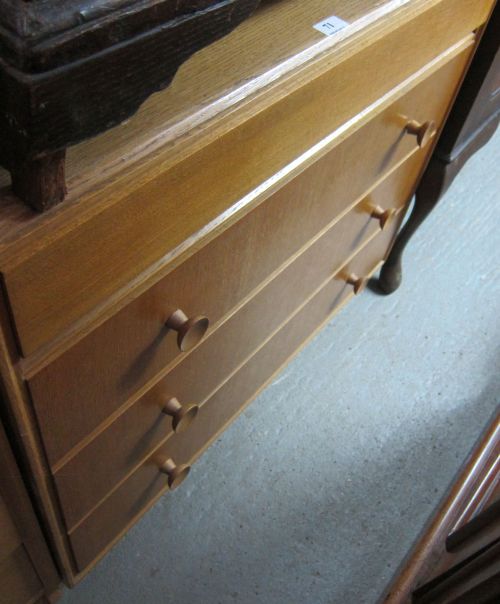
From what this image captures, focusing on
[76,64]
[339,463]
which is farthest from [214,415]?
[76,64]

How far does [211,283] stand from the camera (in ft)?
1.91

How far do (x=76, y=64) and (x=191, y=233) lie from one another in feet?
0.77

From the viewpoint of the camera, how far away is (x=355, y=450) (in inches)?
45.1

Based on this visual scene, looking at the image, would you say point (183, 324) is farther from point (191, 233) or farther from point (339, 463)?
point (339, 463)

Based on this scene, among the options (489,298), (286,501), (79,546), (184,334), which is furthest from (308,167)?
(489,298)

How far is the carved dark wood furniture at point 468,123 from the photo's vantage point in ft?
2.74

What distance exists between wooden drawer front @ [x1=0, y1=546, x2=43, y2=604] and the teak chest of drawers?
4 centimetres

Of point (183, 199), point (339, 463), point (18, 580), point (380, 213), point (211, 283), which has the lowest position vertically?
point (339, 463)

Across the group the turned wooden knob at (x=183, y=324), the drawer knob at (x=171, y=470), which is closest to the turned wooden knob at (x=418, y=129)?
the turned wooden knob at (x=183, y=324)

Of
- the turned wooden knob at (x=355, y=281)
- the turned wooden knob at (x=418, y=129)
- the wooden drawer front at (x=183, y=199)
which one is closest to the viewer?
the wooden drawer front at (x=183, y=199)

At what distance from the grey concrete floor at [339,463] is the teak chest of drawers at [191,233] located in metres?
0.17

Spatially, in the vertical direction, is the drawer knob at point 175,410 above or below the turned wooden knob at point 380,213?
below

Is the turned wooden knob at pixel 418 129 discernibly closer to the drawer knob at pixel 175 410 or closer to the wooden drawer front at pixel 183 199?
the wooden drawer front at pixel 183 199

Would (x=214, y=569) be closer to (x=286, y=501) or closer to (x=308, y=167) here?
(x=286, y=501)
